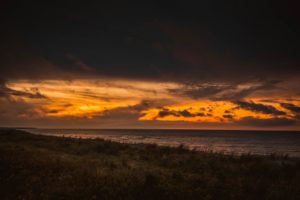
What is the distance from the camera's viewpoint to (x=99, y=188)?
33.5 ft

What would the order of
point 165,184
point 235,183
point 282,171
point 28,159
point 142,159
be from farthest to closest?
point 142,159
point 282,171
point 28,159
point 235,183
point 165,184

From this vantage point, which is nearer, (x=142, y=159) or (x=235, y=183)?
(x=235, y=183)

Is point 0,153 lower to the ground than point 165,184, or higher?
higher

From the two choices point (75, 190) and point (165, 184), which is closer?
point (75, 190)

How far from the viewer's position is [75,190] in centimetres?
987

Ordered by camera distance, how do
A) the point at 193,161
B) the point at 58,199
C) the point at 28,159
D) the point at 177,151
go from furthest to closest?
the point at 177,151 → the point at 193,161 → the point at 28,159 → the point at 58,199

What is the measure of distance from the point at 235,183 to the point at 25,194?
8.79 metres

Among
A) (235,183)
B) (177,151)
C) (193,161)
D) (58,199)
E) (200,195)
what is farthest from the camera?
(177,151)

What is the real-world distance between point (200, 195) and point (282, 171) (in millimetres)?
8308

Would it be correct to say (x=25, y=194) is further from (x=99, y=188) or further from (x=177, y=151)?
(x=177, y=151)

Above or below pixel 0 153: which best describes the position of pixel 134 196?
below

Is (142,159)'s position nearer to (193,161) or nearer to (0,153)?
(193,161)

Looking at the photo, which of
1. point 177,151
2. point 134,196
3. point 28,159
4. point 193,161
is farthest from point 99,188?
point 177,151

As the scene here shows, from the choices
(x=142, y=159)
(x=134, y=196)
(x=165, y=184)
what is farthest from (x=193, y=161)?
(x=134, y=196)
